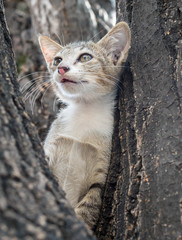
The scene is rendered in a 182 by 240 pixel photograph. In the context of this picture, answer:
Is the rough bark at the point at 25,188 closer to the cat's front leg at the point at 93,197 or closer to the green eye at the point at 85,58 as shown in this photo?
the cat's front leg at the point at 93,197

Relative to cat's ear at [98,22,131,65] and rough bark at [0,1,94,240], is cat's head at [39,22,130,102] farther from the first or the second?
rough bark at [0,1,94,240]

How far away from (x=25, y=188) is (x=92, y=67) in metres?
2.02

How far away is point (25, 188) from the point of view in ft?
4.78

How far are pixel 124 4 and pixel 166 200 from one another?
6.42 feet

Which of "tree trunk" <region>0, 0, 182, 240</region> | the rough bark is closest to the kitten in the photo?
"tree trunk" <region>0, 0, 182, 240</region>

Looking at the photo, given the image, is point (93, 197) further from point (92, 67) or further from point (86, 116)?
point (92, 67)

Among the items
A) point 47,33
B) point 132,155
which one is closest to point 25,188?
point 132,155

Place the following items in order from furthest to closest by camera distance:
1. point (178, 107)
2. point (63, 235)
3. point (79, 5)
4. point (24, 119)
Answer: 1. point (79, 5)
2. point (178, 107)
3. point (24, 119)
4. point (63, 235)

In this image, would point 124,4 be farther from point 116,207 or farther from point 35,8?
point 35,8

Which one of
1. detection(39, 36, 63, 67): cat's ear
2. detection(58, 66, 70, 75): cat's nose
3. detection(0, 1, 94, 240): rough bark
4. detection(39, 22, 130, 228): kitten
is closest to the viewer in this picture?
detection(0, 1, 94, 240): rough bark

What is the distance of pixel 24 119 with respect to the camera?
5.95ft

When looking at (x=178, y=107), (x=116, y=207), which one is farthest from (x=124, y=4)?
(x=116, y=207)

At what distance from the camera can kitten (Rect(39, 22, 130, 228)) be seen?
292cm

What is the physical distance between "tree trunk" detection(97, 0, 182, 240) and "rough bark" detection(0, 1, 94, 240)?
0.62 metres
